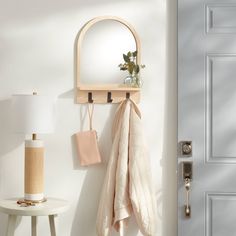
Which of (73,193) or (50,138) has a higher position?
(50,138)

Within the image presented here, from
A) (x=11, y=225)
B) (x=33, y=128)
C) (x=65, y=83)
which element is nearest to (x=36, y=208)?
(x=11, y=225)

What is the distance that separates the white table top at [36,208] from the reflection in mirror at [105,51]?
783 millimetres

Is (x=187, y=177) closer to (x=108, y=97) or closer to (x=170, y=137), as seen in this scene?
(x=170, y=137)

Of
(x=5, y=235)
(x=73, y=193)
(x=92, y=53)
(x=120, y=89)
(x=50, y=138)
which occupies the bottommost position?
(x=5, y=235)

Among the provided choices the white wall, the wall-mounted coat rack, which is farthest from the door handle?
the wall-mounted coat rack

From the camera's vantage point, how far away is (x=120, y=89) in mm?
3031

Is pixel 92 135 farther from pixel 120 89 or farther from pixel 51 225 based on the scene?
pixel 51 225

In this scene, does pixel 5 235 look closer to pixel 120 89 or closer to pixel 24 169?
pixel 24 169

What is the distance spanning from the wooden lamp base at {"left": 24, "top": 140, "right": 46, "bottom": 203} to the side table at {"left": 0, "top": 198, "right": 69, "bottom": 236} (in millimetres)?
74

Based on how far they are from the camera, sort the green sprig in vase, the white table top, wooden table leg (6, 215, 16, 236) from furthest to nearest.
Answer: the green sprig in vase
wooden table leg (6, 215, 16, 236)
the white table top

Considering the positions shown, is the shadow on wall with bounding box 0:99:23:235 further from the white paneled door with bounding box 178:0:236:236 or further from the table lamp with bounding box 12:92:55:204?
the white paneled door with bounding box 178:0:236:236

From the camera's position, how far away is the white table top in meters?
2.75

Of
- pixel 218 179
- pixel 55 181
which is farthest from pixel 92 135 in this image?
pixel 218 179

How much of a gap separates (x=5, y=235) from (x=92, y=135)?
83 cm
